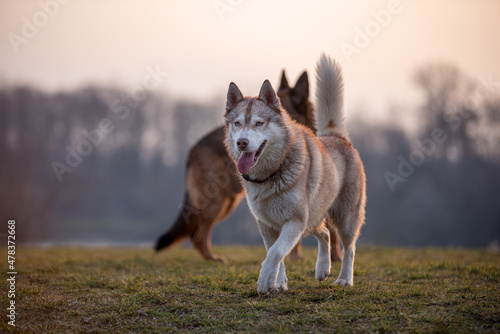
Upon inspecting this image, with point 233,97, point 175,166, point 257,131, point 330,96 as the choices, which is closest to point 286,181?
point 257,131

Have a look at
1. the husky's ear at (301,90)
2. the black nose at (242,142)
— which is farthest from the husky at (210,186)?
the black nose at (242,142)

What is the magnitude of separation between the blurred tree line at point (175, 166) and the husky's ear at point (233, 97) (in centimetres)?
1879

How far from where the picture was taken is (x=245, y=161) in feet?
15.6

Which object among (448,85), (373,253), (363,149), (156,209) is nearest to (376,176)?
(363,149)

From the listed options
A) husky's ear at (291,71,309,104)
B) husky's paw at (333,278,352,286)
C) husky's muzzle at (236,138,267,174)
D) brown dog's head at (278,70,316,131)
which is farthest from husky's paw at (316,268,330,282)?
husky's ear at (291,71,309,104)

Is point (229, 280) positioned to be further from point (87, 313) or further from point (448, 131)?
point (448, 131)

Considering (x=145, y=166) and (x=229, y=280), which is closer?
(x=229, y=280)

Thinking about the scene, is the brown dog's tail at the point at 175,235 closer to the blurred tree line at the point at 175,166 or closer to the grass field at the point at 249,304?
the grass field at the point at 249,304

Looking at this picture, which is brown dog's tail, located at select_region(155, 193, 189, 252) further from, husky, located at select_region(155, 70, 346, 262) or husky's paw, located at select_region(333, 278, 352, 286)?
husky's paw, located at select_region(333, 278, 352, 286)

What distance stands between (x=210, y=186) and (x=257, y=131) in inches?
164

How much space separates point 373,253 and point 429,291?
5.84m

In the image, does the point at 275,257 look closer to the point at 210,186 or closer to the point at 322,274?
the point at 322,274

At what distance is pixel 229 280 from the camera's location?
546 cm

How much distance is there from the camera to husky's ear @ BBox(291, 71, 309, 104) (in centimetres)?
892
